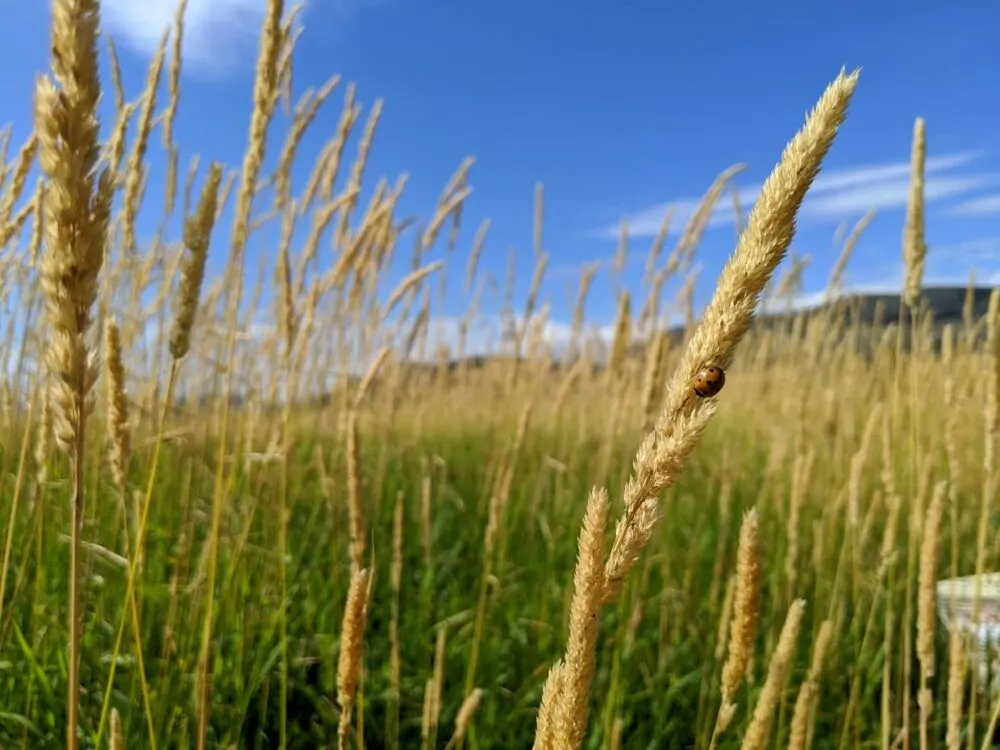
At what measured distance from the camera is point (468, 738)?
6.39ft

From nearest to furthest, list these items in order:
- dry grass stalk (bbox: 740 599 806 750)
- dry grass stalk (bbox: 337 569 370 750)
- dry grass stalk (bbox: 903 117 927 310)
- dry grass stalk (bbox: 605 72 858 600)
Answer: dry grass stalk (bbox: 605 72 858 600) → dry grass stalk (bbox: 740 599 806 750) → dry grass stalk (bbox: 337 569 370 750) → dry grass stalk (bbox: 903 117 927 310)

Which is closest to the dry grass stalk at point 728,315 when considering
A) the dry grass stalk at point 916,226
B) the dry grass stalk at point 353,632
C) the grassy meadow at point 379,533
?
the grassy meadow at point 379,533

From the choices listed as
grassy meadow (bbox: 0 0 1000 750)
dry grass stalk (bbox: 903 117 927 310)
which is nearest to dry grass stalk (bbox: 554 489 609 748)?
grassy meadow (bbox: 0 0 1000 750)

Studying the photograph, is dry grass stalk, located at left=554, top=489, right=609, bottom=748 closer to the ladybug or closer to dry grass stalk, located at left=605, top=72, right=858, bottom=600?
dry grass stalk, located at left=605, top=72, right=858, bottom=600

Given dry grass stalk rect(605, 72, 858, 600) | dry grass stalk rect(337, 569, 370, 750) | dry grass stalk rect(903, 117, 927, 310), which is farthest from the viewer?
dry grass stalk rect(903, 117, 927, 310)

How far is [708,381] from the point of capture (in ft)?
2.11

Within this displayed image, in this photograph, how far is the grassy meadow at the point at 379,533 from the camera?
0.65m

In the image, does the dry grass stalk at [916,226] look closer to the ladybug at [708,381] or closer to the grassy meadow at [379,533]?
the grassy meadow at [379,533]

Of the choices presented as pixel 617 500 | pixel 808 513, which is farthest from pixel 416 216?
pixel 808 513

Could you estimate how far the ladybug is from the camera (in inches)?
22.5

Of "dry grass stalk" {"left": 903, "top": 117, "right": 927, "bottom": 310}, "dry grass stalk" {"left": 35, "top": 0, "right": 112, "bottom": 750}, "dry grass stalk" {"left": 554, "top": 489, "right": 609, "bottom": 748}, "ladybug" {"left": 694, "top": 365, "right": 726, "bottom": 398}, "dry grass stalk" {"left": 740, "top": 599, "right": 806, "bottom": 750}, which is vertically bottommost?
"dry grass stalk" {"left": 740, "top": 599, "right": 806, "bottom": 750}

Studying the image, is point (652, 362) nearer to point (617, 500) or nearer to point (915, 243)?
point (915, 243)

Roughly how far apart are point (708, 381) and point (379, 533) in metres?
2.58

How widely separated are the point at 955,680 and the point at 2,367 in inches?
96.5
